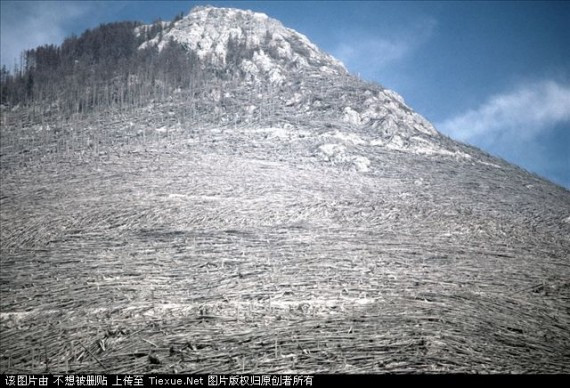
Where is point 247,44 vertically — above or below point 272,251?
above

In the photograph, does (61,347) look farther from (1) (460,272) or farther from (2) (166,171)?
(2) (166,171)

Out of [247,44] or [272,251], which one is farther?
[247,44]

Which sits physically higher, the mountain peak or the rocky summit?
the mountain peak

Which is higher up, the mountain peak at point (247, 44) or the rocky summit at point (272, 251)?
the mountain peak at point (247, 44)

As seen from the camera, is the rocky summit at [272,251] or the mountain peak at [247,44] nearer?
the rocky summit at [272,251]

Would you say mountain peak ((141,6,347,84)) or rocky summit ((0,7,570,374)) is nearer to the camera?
rocky summit ((0,7,570,374))
